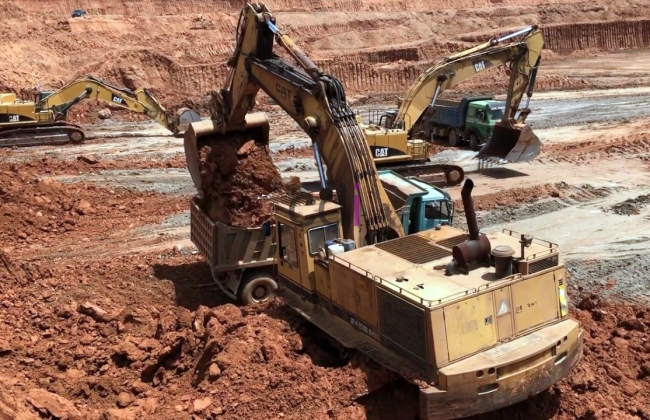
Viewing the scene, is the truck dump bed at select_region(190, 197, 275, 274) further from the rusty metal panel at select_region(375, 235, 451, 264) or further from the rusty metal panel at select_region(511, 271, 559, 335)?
the rusty metal panel at select_region(511, 271, 559, 335)

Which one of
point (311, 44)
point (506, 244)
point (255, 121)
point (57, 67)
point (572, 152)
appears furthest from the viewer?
point (311, 44)

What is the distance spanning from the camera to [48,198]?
56.7ft

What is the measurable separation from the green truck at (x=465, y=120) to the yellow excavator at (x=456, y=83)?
2706 millimetres

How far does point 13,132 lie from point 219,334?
1996cm

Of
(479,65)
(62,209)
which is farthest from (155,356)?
(479,65)

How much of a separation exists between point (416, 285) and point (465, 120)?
18.6 meters

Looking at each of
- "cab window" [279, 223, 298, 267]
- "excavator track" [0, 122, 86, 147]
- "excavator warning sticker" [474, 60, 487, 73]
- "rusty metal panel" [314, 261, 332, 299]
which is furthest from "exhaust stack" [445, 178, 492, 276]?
"excavator track" [0, 122, 86, 147]

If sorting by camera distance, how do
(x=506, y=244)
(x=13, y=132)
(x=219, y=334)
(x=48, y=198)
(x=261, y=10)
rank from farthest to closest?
1. (x=13, y=132)
2. (x=48, y=198)
3. (x=261, y=10)
4. (x=219, y=334)
5. (x=506, y=244)

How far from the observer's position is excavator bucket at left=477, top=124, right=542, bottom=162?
67.5 ft

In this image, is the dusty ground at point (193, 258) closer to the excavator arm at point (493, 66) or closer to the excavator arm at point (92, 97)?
the excavator arm at point (493, 66)

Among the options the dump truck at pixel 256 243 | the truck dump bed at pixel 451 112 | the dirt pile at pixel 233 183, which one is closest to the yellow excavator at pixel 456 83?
the truck dump bed at pixel 451 112

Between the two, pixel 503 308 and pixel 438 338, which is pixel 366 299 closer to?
pixel 438 338

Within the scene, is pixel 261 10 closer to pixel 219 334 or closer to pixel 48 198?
pixel 219 334

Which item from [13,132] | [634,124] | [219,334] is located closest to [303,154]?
[13,132]
